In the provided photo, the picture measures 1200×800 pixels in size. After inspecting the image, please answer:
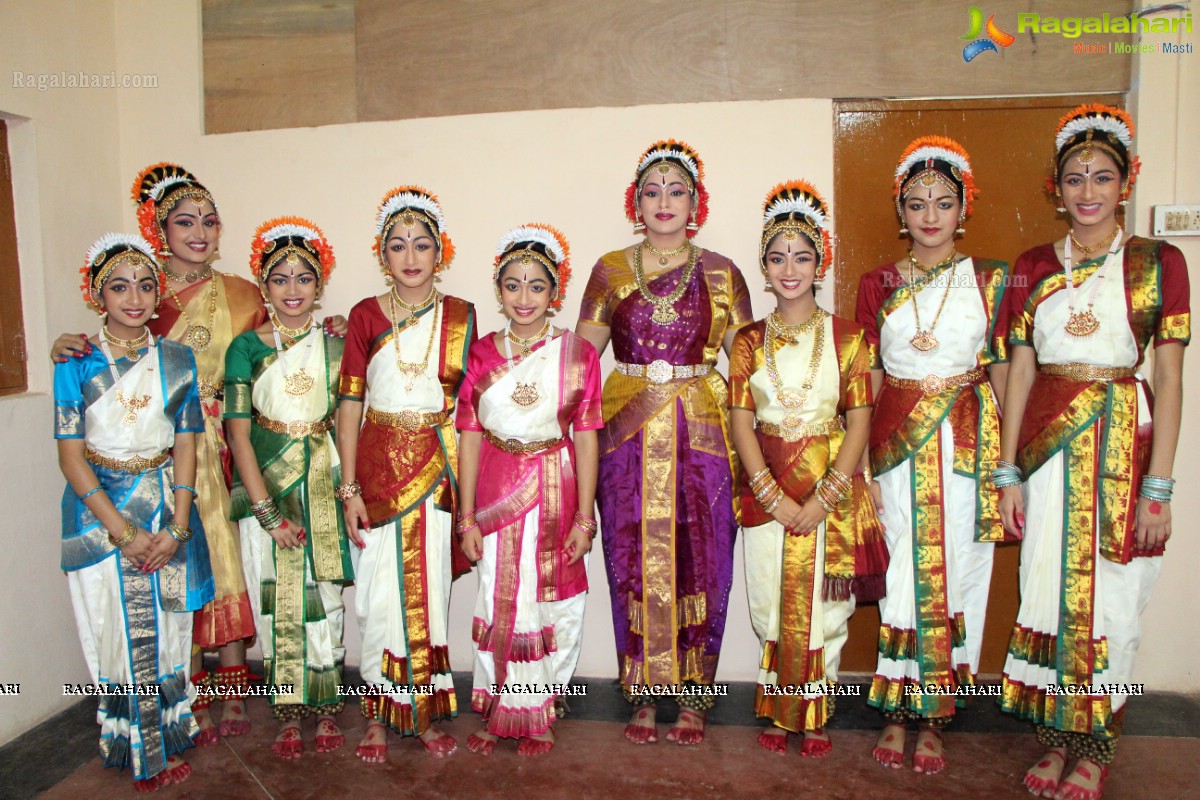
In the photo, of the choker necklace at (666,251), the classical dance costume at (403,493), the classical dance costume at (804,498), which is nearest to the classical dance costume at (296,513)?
the classical dance costume at (403,493)

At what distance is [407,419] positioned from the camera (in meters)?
2.73

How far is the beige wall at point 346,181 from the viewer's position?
9.76ft

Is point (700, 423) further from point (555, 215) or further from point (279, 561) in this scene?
point (279, 561)

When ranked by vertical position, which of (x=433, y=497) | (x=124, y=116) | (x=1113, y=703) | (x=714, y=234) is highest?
(x=124, y=116)

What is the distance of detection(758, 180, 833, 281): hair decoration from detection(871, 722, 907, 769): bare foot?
1.60 metres

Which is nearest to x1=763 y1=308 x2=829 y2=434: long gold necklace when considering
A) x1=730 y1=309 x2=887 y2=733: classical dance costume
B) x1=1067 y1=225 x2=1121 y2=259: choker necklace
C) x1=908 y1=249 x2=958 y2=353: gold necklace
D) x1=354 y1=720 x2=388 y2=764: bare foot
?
x1=730 y1=309 x2=887 y2=733: classical dance costume

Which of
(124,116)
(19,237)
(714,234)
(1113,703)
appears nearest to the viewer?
(1113,703)

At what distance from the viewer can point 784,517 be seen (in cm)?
265

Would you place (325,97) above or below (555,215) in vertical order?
above

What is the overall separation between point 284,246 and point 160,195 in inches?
23.5

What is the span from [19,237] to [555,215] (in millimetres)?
2056

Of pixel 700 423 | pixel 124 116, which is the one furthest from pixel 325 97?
pixel 700 423

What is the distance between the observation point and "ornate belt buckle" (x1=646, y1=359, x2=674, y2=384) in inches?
110

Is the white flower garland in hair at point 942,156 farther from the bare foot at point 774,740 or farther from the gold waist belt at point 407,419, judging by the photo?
the bare foot at point 774,740
